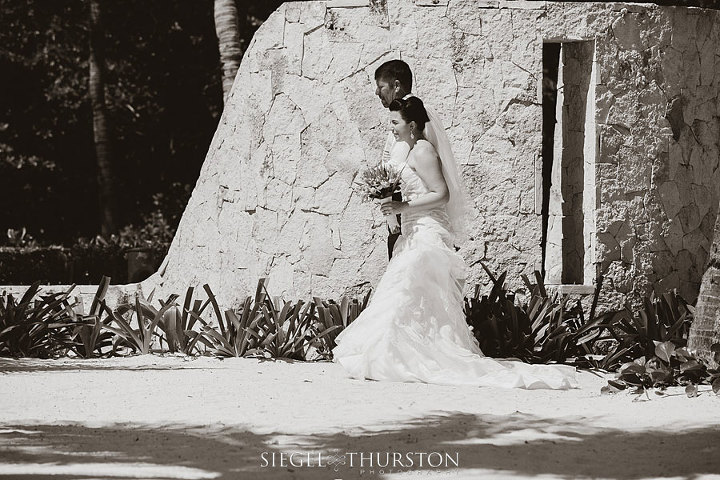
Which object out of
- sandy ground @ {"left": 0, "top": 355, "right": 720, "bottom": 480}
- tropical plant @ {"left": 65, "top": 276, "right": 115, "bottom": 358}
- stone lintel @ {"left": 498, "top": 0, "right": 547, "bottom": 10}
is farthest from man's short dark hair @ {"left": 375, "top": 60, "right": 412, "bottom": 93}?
tropical plant @ {"left": 65, "top": 276, "right": 115, "bottom": 358}

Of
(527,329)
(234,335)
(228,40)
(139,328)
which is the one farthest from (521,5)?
(228,40)

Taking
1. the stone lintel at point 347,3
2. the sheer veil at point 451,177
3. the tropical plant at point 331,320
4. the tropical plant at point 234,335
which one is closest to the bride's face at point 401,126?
the sheer veil at point 451,177

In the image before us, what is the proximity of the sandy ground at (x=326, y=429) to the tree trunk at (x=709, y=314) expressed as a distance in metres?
0.38

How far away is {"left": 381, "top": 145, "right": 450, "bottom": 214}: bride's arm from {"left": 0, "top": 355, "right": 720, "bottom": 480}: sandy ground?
1307mm

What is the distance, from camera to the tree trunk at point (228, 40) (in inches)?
598

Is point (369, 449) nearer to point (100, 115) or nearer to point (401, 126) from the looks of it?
Answer: point (401, 126)

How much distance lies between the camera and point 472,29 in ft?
32.2

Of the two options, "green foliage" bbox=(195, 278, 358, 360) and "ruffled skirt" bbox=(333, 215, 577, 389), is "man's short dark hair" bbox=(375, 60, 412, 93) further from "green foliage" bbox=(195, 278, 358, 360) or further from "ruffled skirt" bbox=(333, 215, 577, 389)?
"green foliage" bbox=(195, 278, 358, 360)

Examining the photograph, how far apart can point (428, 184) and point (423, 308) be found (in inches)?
36.9

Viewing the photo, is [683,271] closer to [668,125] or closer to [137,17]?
[668,125]

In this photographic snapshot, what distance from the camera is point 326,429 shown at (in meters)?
6.14

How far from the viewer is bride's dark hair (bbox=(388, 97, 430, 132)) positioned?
843 centimetres

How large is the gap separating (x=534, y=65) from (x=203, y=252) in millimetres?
3608

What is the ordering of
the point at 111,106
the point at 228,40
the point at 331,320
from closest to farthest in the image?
the point at 331,320, the point at 228,40, the point at 111,106
